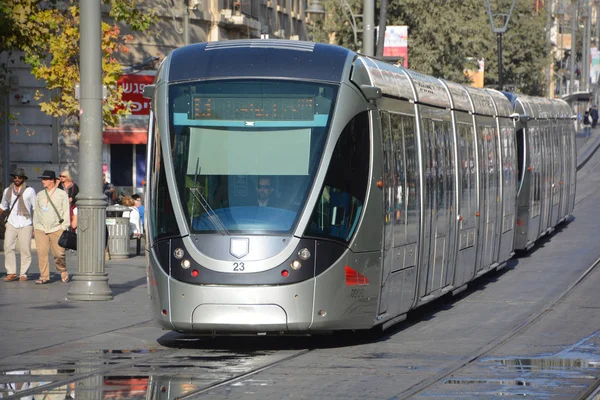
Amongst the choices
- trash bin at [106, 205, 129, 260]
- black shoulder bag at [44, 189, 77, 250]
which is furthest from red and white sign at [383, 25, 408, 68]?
black shoulder bag at [44, 189, 77, 250]

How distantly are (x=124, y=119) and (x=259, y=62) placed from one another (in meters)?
24.5

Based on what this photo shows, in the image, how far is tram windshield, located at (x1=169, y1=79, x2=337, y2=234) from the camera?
488 inches

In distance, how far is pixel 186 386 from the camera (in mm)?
10531

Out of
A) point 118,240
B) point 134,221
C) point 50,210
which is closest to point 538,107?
point 134,221

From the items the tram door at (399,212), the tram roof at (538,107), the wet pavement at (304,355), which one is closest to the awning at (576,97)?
the tram roof at (538,107)

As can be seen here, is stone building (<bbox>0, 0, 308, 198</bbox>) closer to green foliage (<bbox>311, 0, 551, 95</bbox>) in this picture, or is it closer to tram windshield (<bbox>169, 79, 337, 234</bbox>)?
green foliage (<bbox>311, 0, 551, 95</bbox>)

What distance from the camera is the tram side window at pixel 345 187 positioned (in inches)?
490

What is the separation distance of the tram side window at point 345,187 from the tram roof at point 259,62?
58 centimetres

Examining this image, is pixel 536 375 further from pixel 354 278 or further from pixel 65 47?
pixel 65 47

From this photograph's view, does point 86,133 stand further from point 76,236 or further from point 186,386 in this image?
point 186,386

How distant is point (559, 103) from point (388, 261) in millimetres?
21582

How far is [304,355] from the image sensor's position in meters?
12.7

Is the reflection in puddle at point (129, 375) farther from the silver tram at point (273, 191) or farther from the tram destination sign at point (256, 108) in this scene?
the tram destination sign at point (256, 108)

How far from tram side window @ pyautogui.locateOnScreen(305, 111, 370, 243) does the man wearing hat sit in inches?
352
